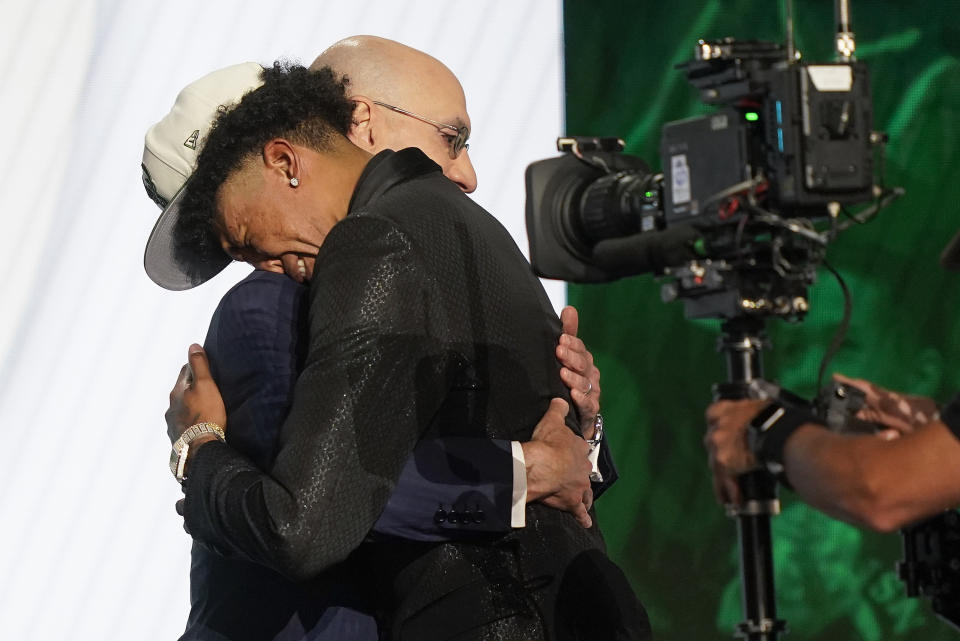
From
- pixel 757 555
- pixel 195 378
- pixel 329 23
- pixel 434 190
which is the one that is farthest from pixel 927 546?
pixel 329 23

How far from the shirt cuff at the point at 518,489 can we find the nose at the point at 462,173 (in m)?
0.97

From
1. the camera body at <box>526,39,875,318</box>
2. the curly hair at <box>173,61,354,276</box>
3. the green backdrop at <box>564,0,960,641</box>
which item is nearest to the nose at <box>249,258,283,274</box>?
the curly hair at <box>173,61,354,276</box>

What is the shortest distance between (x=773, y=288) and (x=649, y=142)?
250cm

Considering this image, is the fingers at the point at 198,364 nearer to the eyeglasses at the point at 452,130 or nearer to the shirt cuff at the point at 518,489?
the shirt cuff at the point at 518,489

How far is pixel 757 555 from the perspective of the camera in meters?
1.45

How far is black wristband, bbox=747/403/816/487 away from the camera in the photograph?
1.42m

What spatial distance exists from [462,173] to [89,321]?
109 centimetres

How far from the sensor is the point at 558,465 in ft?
5.57

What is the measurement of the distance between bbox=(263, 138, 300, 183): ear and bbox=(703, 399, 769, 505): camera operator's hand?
673mm

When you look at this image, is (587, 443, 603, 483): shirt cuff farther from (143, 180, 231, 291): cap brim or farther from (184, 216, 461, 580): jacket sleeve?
(143, 180, 231, 291): cap brim

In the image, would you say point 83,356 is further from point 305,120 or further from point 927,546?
point 927,546

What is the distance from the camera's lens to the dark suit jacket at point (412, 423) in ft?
5.07

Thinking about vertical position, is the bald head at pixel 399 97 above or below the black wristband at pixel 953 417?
above

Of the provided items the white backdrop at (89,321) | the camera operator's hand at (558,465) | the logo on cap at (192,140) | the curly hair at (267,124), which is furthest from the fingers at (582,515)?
the white backdrop at (89,321)
